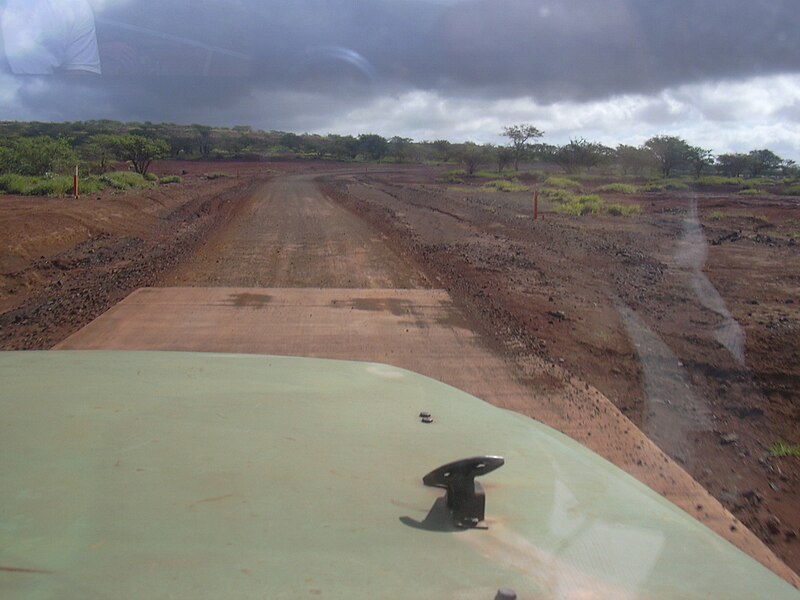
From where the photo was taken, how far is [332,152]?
12525cm

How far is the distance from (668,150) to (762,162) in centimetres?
1369

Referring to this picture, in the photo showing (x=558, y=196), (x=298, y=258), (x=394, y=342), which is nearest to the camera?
(x=394, y=342)

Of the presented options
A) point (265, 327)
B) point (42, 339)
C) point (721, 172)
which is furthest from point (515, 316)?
point (721, 172)

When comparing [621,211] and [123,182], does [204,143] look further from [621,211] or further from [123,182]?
[621,211]

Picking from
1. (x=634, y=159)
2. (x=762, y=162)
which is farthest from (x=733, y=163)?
(x=634, y=159)

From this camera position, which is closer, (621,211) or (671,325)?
(671,325)

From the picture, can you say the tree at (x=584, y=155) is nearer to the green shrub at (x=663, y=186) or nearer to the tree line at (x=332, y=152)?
the tree line at (x=332, y=152)

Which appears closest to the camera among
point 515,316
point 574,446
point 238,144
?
point 574,446

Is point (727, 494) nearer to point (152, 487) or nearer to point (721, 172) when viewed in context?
point (152, 487)

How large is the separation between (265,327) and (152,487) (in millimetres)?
6674

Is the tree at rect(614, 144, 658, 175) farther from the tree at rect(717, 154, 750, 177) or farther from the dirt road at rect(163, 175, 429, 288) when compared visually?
the dirt road at rect(163, 175, 429, 288)

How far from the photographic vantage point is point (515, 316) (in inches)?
400

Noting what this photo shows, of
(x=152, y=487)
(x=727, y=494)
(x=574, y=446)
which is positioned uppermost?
(x=152, y=487)

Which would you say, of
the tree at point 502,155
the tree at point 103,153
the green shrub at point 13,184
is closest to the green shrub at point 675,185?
the tree at point 502,155
